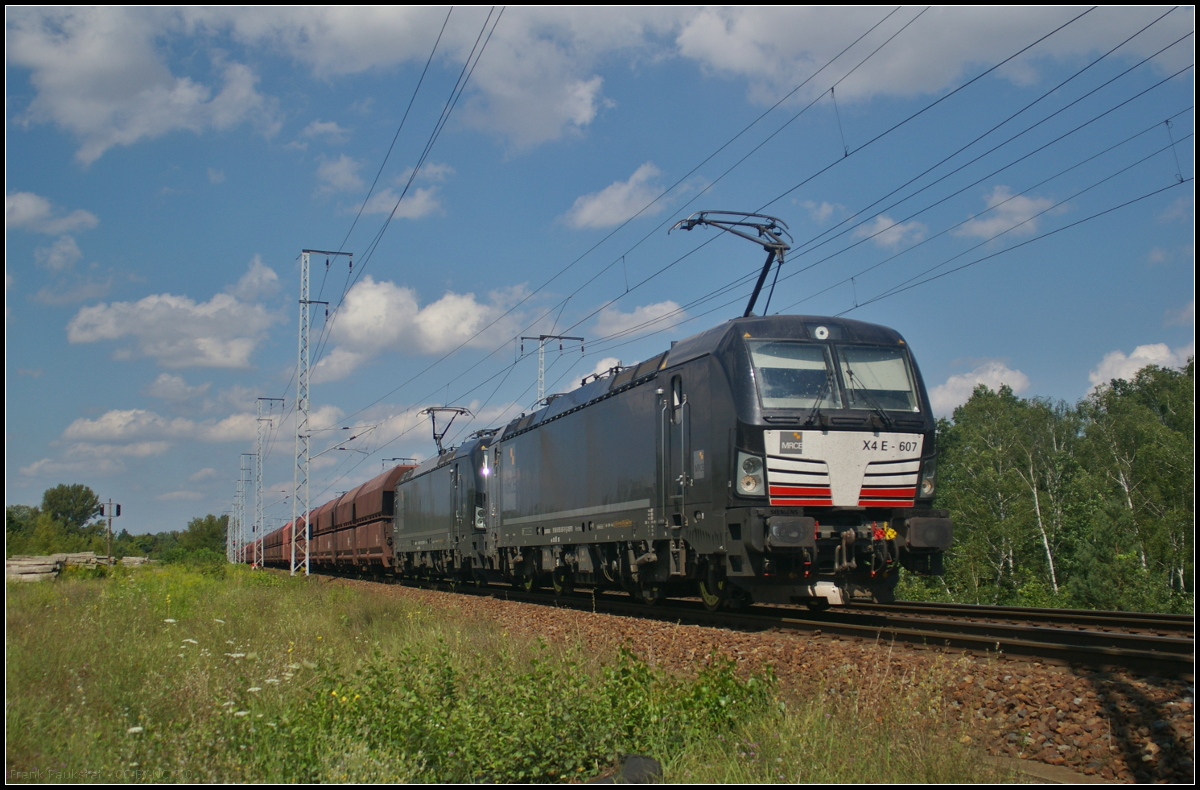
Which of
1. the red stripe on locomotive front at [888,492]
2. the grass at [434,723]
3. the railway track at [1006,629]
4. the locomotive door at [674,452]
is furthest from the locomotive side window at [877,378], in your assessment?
the grass at [434,723]

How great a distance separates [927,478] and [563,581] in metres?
9.73

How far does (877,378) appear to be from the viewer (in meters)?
11.3

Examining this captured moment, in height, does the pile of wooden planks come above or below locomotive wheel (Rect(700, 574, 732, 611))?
above

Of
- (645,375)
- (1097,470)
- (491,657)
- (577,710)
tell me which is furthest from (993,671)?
(1097,470)

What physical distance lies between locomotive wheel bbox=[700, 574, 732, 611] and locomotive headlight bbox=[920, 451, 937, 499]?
3124mm

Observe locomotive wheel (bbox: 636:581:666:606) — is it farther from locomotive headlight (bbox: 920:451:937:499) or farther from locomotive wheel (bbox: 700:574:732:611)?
locomotive headlight (bbox: 920:451:937:499)

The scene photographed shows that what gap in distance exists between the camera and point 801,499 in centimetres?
1039

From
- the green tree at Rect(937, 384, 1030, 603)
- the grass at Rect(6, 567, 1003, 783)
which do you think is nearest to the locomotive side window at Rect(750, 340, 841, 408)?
the grass at Rect(6, 567, 1003, 783)

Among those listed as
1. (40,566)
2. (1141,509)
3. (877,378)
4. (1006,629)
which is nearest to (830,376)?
(877,378)

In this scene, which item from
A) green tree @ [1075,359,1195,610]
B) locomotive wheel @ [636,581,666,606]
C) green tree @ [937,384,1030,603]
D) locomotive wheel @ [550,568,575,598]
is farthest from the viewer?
green tree @ [937,384,1030,603]

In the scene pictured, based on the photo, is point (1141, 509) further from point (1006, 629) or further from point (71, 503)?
point (71, 503)

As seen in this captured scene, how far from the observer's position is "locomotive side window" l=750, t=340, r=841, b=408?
35.3 ft

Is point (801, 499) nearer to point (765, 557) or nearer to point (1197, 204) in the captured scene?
point (765, 557)

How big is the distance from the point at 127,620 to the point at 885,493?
9.81 metres
